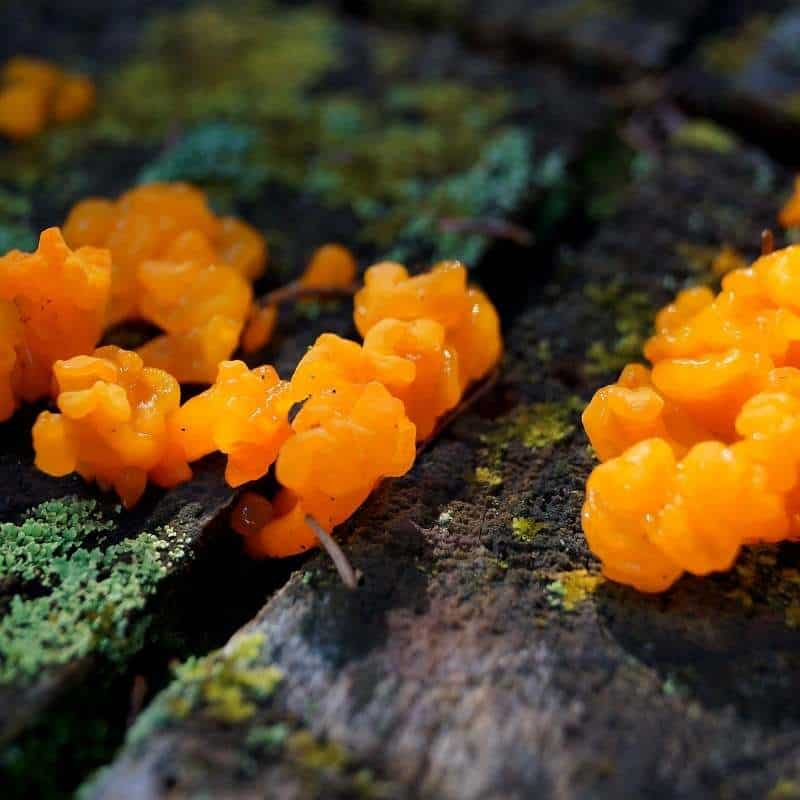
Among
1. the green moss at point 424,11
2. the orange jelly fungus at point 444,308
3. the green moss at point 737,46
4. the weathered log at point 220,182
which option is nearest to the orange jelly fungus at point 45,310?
the weathered log at point 220,182

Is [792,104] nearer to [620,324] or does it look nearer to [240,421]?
[620,324]

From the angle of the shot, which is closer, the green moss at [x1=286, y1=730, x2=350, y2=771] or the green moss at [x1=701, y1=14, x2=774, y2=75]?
the green moss at [x1=286, y1=730, x2=350, y2=771]

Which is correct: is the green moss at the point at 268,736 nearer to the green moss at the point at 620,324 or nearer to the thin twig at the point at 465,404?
the thin twig at the point at 465,404

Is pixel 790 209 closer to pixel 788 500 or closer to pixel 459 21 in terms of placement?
pixel 788 500

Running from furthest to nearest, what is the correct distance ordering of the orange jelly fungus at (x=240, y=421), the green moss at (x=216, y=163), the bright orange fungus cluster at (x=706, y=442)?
the green moss at (x=216, y=163)
the orange jelly fungus at (x=240, y=421)
the bright orange fungus cluster at (x=706, y=442)

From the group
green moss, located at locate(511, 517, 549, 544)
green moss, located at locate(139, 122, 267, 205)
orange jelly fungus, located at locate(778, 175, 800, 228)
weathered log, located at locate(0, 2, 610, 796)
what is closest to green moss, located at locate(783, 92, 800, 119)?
orange jelly fungus, located at locate(778, 175, 800, 228)

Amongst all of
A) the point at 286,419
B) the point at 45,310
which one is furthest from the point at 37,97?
the point at 286,419

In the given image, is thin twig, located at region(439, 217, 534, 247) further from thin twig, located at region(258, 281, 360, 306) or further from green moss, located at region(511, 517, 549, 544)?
green moss, located at region(511, 517, 549, 544)
